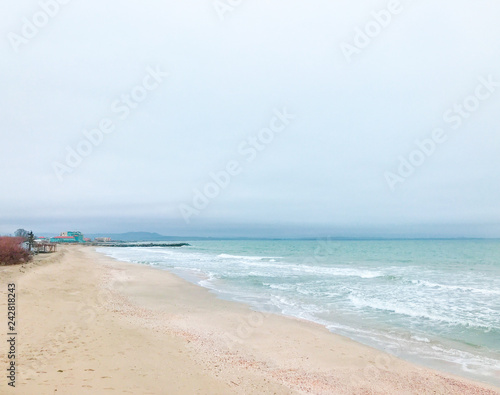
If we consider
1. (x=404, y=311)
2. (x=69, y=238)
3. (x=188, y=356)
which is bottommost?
(x=404, y=311)

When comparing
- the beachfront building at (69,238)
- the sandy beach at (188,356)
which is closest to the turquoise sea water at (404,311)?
the sandy beach at (188,356)

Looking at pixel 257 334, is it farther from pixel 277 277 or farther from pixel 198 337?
pixel 277 277

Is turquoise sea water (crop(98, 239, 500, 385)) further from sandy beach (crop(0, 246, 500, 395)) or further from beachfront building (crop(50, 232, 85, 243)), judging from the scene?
beachfront building (crop(50, 232, 85, 243))

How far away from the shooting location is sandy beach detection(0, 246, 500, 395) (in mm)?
6957

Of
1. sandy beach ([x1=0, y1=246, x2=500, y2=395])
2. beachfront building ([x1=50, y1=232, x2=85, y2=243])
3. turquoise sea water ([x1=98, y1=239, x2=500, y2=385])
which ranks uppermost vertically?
beachfront building ([x1=50, y1=232, x2=85, y2=243])

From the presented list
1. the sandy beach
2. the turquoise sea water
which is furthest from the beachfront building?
the sandy beach

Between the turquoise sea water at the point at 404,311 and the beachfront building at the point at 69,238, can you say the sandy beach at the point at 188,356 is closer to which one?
the turquoise sea water at the point at 404,311

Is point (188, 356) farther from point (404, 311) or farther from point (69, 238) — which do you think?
point (69, 238)

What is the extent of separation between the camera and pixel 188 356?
29.8 feet

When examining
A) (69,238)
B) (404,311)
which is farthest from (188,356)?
(69,238)

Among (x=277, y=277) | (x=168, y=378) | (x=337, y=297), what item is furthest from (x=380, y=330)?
(x=277, y=277)

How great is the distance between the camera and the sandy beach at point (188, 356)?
274 inches

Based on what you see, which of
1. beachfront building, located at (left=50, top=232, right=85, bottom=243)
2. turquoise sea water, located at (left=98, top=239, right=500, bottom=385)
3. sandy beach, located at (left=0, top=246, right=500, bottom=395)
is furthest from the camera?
beachfront building, located at (left=50, top=232, right=85, bottom=243)

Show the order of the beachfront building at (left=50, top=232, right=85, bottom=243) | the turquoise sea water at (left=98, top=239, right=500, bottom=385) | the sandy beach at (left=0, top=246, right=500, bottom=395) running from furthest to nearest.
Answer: the beachfront building at (left=50, top=232, right=85, bottom=243) < the turquoise sea water at (left=98, top=239, right=500, bottom=385) < the sandy beach at (left=0, top=246, right=500, bottom=395)
